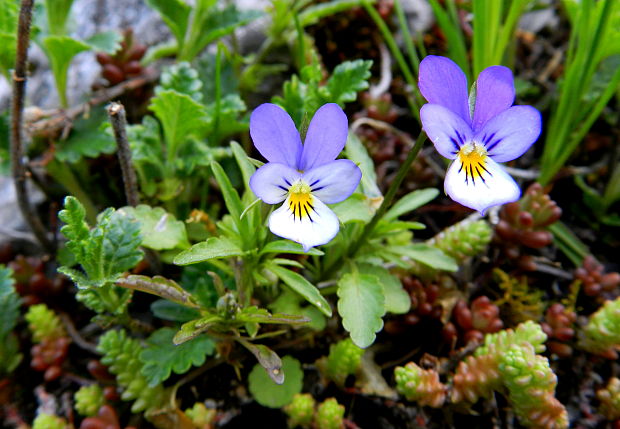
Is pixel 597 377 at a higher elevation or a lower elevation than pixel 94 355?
lower

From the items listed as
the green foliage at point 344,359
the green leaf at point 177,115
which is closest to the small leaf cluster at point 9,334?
the green leaf at point 177,115

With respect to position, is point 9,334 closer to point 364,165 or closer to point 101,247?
point 101,247

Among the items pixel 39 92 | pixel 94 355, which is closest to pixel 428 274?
pixel 94 355

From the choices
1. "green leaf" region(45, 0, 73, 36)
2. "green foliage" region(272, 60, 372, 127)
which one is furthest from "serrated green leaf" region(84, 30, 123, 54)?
"green foliage" region(272, 60, 372, 127)

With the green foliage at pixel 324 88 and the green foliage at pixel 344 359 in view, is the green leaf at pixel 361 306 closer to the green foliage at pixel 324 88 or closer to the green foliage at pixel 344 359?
the green foliage at pixel 344 359

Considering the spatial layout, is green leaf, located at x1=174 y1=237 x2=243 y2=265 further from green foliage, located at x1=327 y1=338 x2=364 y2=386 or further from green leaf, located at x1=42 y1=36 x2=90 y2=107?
green leaf, located at x1=42 y1=36 x2=90 y2=107

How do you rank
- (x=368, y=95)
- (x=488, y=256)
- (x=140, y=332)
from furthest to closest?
(x=368, y=95)
(x=488, y=256)
(x=140, y=332)

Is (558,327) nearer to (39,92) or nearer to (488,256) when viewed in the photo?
(488,256)
